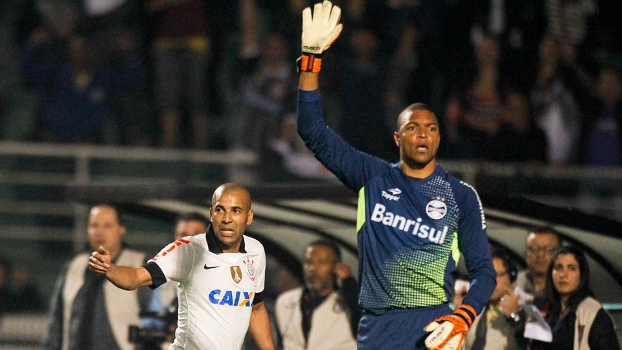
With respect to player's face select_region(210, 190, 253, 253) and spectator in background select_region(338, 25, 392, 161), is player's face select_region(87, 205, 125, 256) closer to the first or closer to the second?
player's face select_region(210, 190, 253, 253)

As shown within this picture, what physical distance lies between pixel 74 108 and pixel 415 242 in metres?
7.67

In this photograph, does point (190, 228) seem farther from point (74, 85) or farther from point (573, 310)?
point (74, 85)

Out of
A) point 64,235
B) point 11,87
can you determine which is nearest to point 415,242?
point 64,235

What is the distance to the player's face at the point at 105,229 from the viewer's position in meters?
7.68

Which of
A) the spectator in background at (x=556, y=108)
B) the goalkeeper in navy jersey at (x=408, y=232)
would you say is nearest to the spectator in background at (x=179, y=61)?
the spectator in background at (x=556, y=108)

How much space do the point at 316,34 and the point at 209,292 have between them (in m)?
1.27

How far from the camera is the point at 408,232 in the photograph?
5004mm

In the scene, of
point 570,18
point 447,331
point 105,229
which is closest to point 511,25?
point 570,18

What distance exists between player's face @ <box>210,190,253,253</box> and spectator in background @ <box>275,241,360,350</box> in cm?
206

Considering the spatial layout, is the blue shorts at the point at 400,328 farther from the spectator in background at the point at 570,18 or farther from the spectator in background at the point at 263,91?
the spectator in background at the point at 570,18

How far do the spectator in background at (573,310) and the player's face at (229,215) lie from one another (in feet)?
6.65

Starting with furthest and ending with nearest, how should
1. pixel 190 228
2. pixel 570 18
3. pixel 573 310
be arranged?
1. pixel 570 18
2. pixel 190 228
3. pixel 573 310

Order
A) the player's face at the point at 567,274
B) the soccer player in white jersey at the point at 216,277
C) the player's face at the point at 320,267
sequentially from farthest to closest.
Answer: the player's face at the point at 320,267 < the player's face at the point at 567,274 < the soccer player in white jersey at the point at 216,277

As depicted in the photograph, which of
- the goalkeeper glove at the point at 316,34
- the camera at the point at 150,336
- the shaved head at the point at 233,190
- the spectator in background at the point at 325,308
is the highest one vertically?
the goalkeeper glove at the point at 316,34
